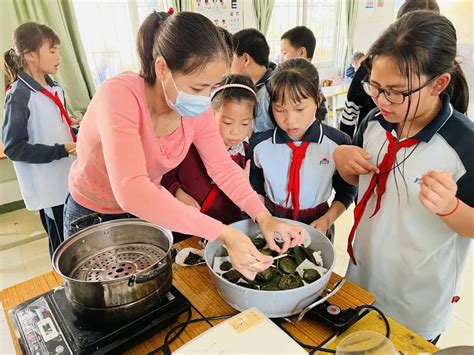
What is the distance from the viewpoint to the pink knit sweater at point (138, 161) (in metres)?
0.75

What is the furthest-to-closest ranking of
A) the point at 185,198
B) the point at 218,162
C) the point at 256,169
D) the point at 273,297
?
the point at 256,169, the point at 185,198, the point at 218,162, the point at 273,297

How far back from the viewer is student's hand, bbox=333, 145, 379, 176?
979 mm

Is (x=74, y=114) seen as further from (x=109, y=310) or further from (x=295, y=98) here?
(x=109, y=310)

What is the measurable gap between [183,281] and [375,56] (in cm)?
80

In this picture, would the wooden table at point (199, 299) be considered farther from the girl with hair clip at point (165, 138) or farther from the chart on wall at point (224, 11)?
the chart on wall at point (224, 11)

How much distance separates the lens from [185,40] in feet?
2.61

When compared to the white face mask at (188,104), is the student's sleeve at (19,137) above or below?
below

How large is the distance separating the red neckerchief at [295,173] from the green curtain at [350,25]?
539 cm

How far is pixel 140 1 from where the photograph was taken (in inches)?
147

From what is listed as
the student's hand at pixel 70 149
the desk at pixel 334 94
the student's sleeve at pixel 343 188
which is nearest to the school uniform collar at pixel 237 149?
the student's sleeve at pixel 343 188

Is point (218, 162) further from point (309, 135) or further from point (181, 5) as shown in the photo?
point (181, 5)

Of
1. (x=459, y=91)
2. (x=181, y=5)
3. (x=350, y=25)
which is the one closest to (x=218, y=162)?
(x=459, y=91)

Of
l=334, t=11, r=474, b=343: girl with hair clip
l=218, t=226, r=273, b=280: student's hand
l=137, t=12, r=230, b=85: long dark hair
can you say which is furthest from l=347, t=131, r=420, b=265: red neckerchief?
l=137, t=12, r=230, b=85: long dark hair

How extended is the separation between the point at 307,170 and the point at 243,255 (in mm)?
577
